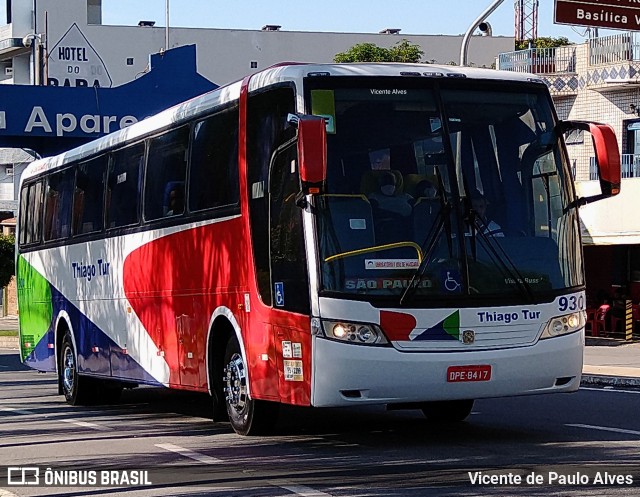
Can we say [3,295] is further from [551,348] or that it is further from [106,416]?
[551,348]

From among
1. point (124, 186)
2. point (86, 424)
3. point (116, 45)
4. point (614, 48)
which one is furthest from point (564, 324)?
point (116, 45)

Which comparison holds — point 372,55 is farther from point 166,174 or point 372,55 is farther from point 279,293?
point 279,293

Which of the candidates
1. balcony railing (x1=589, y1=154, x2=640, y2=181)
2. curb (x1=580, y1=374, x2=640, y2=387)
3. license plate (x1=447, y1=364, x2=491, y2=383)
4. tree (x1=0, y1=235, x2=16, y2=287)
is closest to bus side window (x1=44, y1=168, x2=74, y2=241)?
curb (x1=580, y1=374, x2=640, y2=387)

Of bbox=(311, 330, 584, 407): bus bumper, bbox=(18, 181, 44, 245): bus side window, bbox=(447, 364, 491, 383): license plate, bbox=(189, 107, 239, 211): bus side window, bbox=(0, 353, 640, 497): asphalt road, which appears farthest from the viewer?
bbox=(18, 181, 44, 245): bus side window

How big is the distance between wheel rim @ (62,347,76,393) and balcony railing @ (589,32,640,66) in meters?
21.9

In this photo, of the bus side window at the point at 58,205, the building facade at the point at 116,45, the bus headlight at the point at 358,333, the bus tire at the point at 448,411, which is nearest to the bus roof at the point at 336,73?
the bus headlight at the point at 358,333

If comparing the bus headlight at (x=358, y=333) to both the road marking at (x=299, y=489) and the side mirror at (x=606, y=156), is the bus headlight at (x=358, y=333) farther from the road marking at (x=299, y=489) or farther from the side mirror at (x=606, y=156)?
the side mirror at (x=606, y=156)

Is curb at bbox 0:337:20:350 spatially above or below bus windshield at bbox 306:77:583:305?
below

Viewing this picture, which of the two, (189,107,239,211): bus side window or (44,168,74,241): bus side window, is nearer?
(189,107,239,211): bus side window

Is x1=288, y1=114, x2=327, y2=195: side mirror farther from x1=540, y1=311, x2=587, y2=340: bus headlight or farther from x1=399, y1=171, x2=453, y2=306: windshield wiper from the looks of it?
x1=540, y1=311, x2=587, y2=340: bus headlight

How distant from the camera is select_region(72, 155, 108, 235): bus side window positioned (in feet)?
56.7

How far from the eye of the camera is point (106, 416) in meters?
16.5

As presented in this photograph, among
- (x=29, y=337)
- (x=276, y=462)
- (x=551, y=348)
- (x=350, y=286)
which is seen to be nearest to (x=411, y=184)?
(x=350, y=286)

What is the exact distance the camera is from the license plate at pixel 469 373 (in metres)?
11.2
